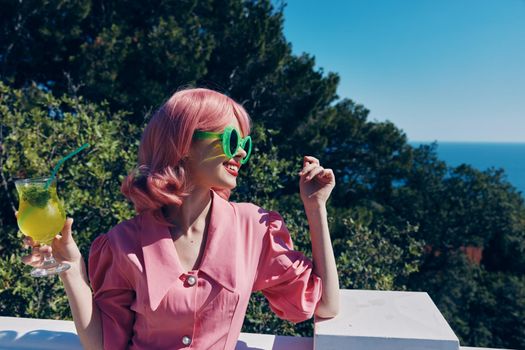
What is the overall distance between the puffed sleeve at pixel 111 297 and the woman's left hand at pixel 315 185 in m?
0.63

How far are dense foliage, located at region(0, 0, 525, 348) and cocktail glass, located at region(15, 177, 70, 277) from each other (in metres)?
0.64

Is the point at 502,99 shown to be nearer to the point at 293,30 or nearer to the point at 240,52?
the point at 293,30

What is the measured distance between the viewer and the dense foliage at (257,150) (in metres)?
3.64

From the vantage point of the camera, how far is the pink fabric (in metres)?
1.42

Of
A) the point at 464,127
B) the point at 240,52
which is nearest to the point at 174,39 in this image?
the point at 240,52

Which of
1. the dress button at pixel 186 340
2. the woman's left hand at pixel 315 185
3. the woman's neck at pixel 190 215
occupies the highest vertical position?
the woman's left hand at pixel 315 185

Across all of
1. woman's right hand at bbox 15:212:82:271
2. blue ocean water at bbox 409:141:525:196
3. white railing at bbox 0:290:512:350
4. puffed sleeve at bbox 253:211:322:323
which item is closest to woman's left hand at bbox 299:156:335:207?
puffed sleeve at bbox 253:211:322:323

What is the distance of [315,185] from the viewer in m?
1.54

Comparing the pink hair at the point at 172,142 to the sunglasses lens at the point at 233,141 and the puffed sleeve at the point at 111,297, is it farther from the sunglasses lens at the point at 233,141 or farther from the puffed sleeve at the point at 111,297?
the puffed sleeve at the point at 111,297

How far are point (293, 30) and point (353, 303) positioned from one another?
797 cm

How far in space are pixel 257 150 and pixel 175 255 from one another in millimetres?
2700

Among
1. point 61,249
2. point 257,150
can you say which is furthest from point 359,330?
point 257,150

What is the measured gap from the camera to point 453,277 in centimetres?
1026

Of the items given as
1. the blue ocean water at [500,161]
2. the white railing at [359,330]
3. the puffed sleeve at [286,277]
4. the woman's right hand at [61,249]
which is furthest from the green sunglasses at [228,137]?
the blue ocean water at [500,161]
